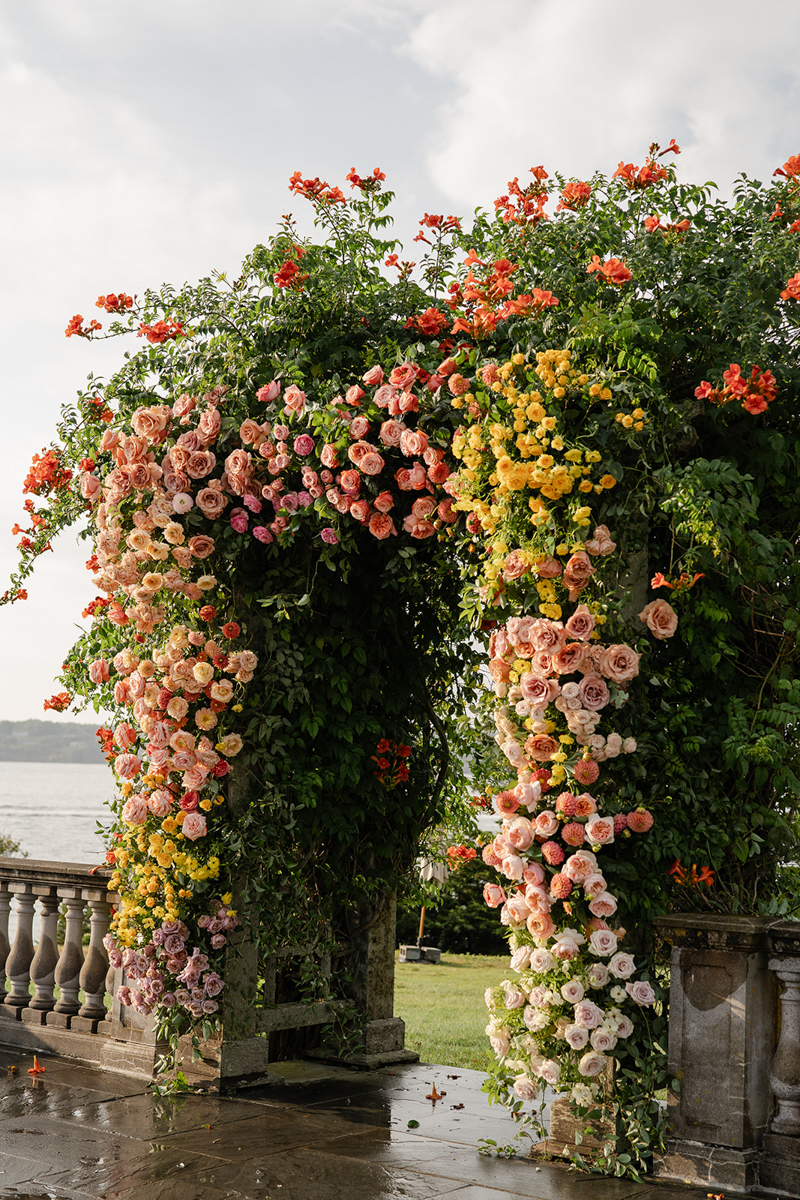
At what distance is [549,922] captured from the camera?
425 cm

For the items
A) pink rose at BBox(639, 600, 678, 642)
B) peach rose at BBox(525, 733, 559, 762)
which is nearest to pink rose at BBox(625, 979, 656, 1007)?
peach rose at BBox(525, 733, 559, 762)

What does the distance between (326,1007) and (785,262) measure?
4.60 metres

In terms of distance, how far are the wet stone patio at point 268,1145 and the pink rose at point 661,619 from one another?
2136 mm

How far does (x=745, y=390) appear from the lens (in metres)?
4.20

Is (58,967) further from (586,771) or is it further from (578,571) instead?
(578,571)

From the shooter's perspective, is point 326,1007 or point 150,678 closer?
point 150,678

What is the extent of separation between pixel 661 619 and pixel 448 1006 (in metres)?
7.48

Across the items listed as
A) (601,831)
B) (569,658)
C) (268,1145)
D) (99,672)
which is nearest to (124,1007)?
(268,1145)

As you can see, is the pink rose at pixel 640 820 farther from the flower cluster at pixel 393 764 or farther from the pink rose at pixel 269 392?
the pink rose at pixel 269 392

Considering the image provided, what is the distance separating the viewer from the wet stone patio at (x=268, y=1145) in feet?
13.3

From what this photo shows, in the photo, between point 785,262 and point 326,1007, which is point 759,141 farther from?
point 326,1007

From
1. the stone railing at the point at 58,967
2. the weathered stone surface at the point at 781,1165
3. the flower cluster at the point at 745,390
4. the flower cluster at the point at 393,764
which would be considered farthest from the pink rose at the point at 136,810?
the flower cluster at the point at 745,390

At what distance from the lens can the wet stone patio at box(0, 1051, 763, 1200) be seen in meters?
4.05

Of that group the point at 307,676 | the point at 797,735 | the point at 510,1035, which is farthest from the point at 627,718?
the point at 307,676
